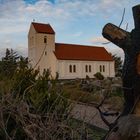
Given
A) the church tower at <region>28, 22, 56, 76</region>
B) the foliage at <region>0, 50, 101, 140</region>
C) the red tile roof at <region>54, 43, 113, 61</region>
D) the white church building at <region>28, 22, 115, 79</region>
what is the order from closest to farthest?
the foliage at <region>0, 50, 101, 140</region> < the church tower at <region>28, 22, 56, 76</region> < the white church building at <region>28, 22, 115, 79</region> < the red tile roof at <region>54, 43, 113, 61</region>

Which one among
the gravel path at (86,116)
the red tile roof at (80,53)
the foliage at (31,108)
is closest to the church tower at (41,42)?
the red tile roof at (80,53)

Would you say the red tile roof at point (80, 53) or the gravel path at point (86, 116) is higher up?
the red tile roof at point (80, 53)

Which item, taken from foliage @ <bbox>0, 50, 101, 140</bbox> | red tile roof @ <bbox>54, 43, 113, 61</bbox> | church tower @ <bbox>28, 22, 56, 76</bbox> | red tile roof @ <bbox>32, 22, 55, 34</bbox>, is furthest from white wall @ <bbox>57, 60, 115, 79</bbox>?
foliage @ <bbox>0, 50, 101, 140</bbox>

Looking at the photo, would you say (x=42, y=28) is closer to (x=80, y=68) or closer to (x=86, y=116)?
(x=80, y=68)

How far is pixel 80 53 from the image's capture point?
79.8 m

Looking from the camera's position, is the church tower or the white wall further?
the white wall

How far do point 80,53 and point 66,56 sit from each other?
470 cm

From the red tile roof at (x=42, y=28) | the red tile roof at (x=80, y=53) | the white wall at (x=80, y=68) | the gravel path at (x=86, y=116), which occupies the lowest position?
the gravel path at (x=86, y=116)

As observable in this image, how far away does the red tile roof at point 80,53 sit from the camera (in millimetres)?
76688

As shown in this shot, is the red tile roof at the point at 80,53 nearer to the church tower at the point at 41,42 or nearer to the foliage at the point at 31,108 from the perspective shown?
the church tower at the point at 41,42

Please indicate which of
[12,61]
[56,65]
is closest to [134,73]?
[12,61]

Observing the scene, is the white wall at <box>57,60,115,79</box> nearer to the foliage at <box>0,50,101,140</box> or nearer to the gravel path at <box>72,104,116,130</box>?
the gravel path at <box>72,104,116,130</box>

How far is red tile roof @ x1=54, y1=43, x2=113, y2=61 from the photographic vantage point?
7669 centimetres

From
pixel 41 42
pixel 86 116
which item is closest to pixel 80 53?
pixel 41 42
